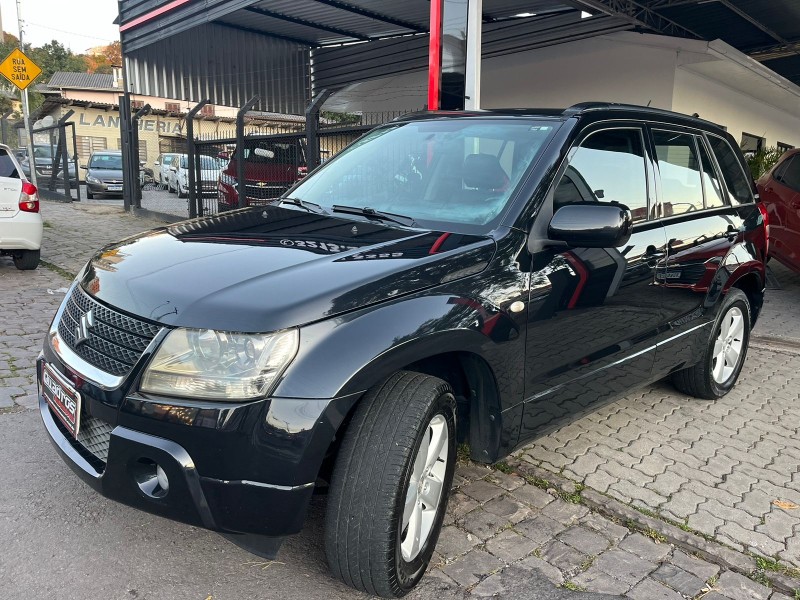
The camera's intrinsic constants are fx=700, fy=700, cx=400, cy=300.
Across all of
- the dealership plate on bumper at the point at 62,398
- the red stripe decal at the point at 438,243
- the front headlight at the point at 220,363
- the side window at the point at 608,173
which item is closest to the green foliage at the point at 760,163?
the side window at the point at 608,173

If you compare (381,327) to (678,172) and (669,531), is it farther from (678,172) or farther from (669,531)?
(678,172)

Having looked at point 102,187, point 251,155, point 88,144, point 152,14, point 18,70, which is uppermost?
point 152,14

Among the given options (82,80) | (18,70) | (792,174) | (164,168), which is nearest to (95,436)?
(792,174)

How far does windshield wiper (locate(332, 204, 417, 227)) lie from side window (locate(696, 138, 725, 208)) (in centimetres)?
223

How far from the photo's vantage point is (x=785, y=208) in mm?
7812

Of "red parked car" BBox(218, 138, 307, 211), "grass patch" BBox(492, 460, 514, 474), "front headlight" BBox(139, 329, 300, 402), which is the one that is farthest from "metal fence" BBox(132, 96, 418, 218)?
"front headlight" BBox(139, 329, 300, 402)

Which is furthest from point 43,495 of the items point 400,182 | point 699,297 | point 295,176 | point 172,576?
point 295,176

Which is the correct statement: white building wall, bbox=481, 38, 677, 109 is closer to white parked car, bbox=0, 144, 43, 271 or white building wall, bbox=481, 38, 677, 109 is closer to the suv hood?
white parked car, bbox=0, 144, 43, 271

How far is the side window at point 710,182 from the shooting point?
4.42 m

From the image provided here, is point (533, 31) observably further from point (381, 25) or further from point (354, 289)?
point (354, 289)

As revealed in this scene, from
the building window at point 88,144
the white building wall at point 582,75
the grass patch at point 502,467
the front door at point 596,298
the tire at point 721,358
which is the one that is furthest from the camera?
the building window at point 88,144

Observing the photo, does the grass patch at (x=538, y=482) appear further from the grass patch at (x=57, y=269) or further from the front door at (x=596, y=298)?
the grass patch at (x=57, y=269)

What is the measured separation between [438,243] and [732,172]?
118 inches

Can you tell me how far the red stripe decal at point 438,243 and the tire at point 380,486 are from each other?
19.6 inches
